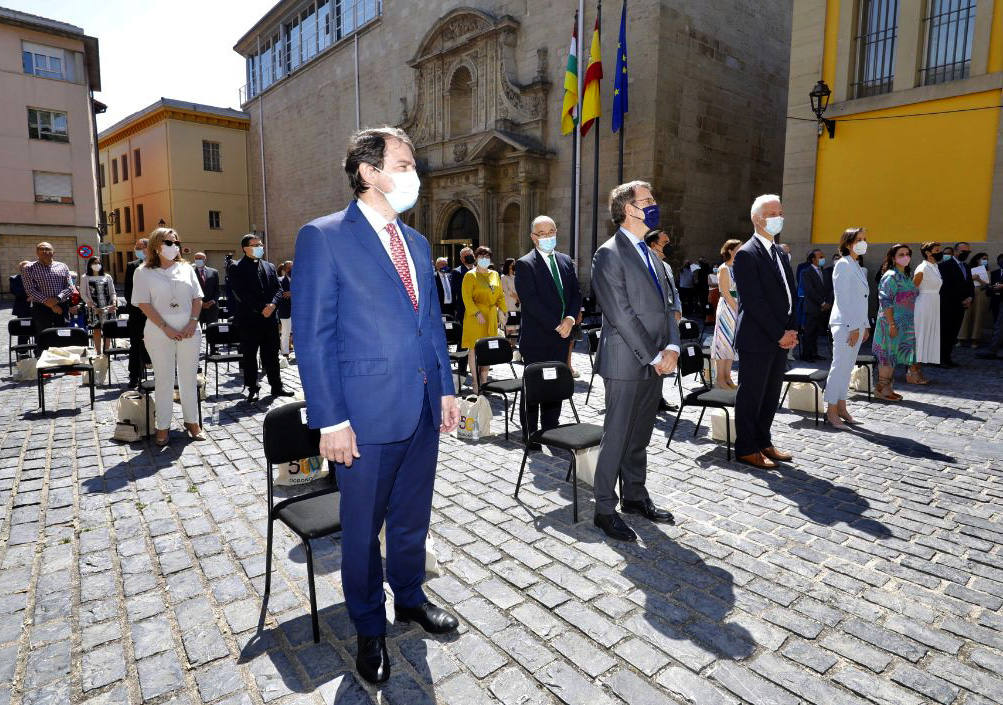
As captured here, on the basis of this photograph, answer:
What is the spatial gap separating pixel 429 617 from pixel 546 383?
2219 millimetres

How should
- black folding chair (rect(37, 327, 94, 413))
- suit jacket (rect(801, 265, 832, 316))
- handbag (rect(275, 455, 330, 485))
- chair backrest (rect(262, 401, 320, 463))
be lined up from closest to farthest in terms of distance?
chair backrest (rect(262, 401, 320, 463)) < handbag (rect(275, 455, 330, 485)) < black folding chair (rect(37, 327, 94, 413)) < suit jacket (rect(801, 265, 832, 316))

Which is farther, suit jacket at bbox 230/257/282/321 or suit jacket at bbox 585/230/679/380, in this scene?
suit jacket at bbox 230/257/282/321

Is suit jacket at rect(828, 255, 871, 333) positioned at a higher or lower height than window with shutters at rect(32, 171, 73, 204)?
lower

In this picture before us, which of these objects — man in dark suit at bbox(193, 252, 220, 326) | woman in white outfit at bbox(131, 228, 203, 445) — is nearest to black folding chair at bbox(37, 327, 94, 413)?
woman in white outfit at bbox(131, 228, 203, 445)

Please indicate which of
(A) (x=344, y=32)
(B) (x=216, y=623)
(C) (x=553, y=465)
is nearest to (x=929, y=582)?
(C) (x=553, y=465)

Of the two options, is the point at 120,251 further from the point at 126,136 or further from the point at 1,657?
the point at 1,657

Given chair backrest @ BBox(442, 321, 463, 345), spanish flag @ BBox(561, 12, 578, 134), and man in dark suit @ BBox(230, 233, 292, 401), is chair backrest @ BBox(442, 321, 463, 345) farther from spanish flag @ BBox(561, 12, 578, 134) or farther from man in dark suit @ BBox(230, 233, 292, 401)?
spanish flag @ BBox(561, 12, 578, 134)

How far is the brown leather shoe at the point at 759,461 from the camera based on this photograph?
5.22 m

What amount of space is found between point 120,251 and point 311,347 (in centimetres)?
5105

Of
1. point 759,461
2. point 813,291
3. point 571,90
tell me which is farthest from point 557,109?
point 759,461

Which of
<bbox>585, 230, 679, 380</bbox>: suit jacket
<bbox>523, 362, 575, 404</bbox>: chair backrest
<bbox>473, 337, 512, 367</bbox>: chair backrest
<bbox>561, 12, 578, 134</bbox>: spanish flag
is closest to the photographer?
<bbox>585, 230, 679, 380</bbox>: suit jacket

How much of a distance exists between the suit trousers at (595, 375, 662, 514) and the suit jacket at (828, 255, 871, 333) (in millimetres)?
3266

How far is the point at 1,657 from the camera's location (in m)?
2.72

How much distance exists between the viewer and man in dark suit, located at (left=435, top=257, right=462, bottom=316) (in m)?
11.7
